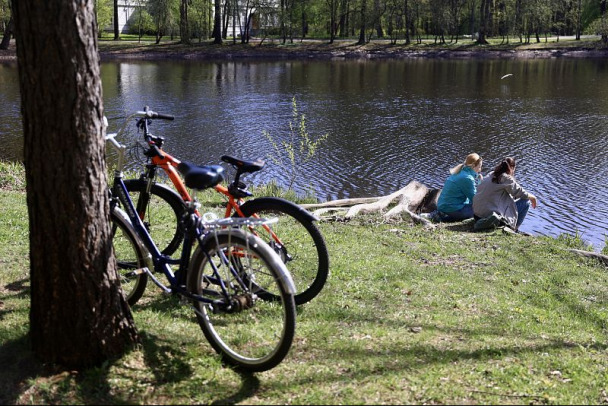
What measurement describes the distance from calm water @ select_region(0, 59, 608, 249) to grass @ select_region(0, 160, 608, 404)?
23.7ft

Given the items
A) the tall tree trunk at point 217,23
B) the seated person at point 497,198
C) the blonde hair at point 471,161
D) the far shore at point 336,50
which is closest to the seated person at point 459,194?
the blonde hair at point 471,161

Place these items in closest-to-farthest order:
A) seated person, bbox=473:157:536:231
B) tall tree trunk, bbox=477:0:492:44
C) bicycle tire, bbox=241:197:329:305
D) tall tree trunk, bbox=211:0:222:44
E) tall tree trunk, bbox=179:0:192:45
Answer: bicycle tire, bbox=241:197:329:305, seated person, bbox=473:157:536:231, tall tree trunk, bbox=179:0:192:45, tall tree trunk, bbox=211:0:222:44, tall tree trunk, bbox=477:0:492:44

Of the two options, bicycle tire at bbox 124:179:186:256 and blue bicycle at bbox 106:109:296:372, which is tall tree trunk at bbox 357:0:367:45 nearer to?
bicycle tire at bbox 124:179:186:256

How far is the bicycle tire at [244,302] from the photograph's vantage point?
3516mm

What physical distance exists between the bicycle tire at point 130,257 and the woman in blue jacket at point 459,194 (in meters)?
6.84

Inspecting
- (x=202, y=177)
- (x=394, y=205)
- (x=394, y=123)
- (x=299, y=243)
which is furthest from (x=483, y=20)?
(x=202, y=177)

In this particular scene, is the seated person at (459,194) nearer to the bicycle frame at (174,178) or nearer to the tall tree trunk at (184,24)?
the bicycle frame at (174,178)

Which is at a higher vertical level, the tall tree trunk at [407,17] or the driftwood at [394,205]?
the tall tree trunk at [407,17]

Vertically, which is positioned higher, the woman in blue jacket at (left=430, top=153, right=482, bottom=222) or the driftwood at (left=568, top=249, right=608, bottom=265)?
the woman in blue jacket at (left=430, top=153, right=482, bottom=222)

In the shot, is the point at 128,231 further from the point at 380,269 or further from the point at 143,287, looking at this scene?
the point at 380,269

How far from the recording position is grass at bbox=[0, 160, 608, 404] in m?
3.48

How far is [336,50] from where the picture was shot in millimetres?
64188

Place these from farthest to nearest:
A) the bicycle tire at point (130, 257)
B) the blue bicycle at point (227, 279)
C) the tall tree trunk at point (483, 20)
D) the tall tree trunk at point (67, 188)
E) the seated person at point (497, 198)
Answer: the tall tree trunk at point (483, 20), the seated person at point (497, 198), the bicycle tire at point (130, 257), the blue bicycle at point (227, 279), the tall tree trunk at point (67, 188)

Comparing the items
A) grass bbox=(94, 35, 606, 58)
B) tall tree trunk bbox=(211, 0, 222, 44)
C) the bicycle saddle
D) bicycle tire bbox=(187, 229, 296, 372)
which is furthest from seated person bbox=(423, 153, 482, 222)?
tall tree trunk bbox=(211, 0, 222, 44)
